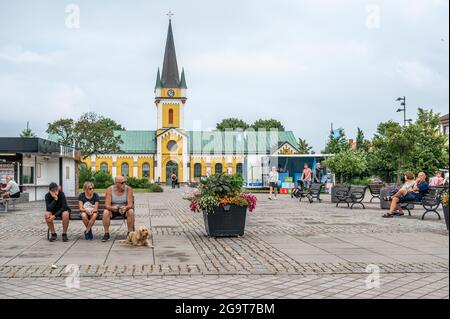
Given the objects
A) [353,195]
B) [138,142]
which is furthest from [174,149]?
[353,195]

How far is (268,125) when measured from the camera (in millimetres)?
110750

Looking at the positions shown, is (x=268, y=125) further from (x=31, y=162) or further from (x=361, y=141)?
(x=31, y=162)

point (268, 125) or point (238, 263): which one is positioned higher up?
point (268, 125)

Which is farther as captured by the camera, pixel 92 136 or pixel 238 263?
pixel 92 136

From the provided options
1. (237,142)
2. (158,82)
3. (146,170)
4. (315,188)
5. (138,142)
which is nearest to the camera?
(315,188)

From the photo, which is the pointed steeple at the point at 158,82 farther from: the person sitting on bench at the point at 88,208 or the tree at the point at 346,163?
the person sitting on bench at the point at 88,208

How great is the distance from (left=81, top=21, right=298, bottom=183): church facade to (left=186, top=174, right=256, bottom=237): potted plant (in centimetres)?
8465

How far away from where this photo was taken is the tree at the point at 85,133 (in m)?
72.4

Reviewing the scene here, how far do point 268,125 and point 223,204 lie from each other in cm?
9950

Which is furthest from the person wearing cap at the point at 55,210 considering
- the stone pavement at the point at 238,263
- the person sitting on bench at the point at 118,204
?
the person sitting on bench at the point at 118,204

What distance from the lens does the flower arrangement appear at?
11781 mm

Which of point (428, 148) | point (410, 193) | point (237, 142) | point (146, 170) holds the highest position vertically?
point (237, 142)

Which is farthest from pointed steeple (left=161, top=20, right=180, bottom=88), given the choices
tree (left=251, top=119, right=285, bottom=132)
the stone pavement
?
the stone pavement

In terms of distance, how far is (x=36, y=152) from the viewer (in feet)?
97.3
